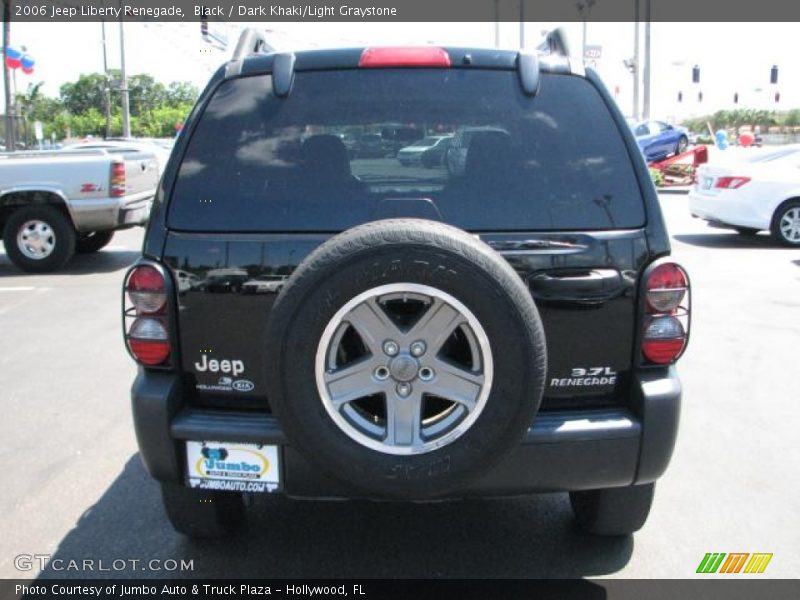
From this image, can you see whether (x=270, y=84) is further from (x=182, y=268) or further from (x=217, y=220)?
(x=182, y=268)

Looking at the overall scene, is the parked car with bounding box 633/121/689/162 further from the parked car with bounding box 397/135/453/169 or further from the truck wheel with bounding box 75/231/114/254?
the parked car with bounding box 397/135/453/169

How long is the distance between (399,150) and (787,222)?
10290 mm

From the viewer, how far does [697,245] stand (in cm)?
1199

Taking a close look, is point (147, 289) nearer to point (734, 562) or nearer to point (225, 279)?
point (225, 279)

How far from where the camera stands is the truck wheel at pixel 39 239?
34.5 feet

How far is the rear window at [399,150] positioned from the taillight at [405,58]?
1.1 inches

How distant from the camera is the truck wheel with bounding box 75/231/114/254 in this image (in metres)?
11.8

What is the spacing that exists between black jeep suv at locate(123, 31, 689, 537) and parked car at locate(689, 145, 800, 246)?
9.83m

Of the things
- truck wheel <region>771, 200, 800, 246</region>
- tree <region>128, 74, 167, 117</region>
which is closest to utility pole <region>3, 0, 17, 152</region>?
truck wheel <region>771, 200, 800, 246</region>

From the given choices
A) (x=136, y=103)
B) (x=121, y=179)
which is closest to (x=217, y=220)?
(x=121, y=179)

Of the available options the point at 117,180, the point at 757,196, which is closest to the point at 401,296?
the point at 117,180

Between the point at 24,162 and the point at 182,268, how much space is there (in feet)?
29.3

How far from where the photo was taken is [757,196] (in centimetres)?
1178

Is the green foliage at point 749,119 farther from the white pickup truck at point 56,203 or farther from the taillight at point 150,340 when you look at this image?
the taillight at point 150,340
